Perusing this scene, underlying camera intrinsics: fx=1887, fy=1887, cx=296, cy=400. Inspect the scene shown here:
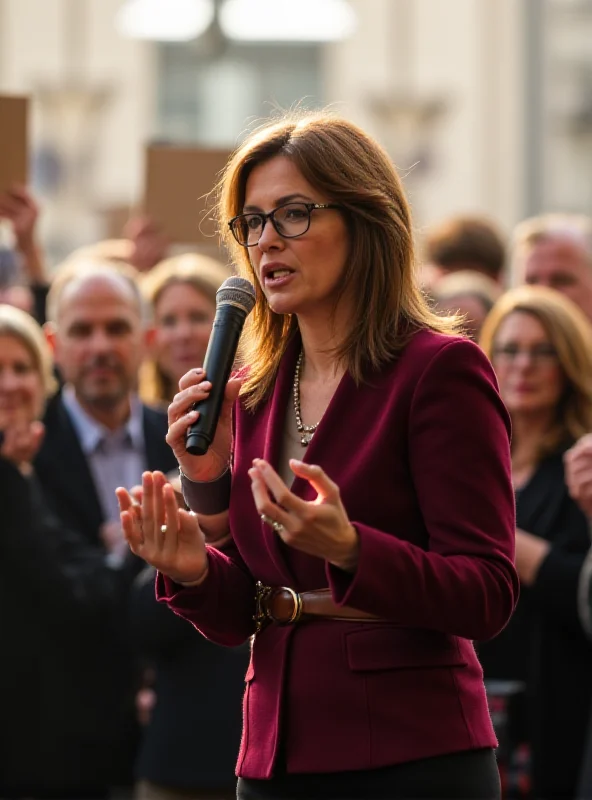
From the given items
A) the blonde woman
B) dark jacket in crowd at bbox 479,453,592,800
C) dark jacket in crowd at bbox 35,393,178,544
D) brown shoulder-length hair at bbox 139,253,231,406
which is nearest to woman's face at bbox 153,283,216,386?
brown shoulder-length hair at bbox 139,253,231,406

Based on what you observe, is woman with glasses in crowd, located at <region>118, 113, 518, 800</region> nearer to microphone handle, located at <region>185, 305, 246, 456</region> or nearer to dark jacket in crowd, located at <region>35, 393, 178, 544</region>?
microphone handle, located at <region>185, 305, 246, 456</region>

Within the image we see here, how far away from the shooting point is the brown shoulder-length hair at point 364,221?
3.10 meters

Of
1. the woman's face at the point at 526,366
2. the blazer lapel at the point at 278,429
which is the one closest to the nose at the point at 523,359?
the woman's face at the point at 526,366

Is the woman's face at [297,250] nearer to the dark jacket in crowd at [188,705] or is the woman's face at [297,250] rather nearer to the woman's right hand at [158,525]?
the woman's right hand at [158,525]

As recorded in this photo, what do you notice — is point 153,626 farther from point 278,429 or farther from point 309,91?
point 309,91

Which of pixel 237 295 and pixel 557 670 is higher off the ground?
pixel 237 295

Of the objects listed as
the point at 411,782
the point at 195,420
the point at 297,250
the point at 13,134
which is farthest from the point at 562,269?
the point at 411,782

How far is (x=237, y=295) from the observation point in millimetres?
3225

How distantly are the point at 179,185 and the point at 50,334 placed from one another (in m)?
1.04

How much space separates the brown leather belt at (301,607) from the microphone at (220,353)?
0.87ft

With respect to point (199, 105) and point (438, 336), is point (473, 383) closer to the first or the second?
point (438, 336)

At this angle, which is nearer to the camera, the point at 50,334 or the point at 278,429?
the point at 278,429

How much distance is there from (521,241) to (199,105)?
2470 cm

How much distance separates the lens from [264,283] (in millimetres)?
3119
